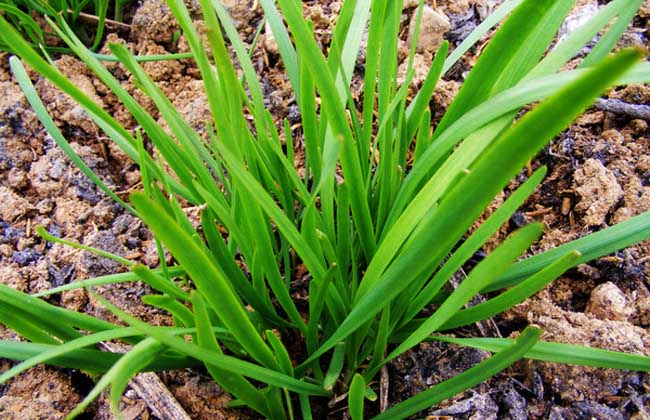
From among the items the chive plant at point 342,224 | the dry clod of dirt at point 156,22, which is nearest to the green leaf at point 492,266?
the chive plant at point 342,224

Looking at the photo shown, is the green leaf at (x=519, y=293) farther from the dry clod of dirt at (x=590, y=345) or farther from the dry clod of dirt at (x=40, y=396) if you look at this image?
the dry clod of dirt at (x=40, y=396)

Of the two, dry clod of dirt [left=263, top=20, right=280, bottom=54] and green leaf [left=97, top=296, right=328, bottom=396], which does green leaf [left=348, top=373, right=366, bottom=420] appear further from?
dry clod of dirt [left=263, top=20, right=280, bottom=54]

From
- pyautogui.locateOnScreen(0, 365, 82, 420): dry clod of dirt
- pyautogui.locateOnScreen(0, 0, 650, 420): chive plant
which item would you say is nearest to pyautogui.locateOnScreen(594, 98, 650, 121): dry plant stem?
pyautogui.locateOnScreen(0, 0, 650, 420): chive plant

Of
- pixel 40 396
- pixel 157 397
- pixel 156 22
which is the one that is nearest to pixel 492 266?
pixel 157 397

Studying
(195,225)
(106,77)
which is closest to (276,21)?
(106,77)

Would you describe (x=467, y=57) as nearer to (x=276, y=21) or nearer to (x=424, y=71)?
(x=424, y=71)

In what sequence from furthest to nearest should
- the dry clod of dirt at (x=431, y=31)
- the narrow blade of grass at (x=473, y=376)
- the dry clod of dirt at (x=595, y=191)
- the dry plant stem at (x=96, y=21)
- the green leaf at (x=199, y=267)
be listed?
the dry plant stem at (x=96, y=21) < the dry clod of dirt at (x=431, y=31) < the dry clod of dirt at (x=595, y=191) < the narrow blade of grass at (x=473, y=376) < the green leaf at (x=199, y=267)
